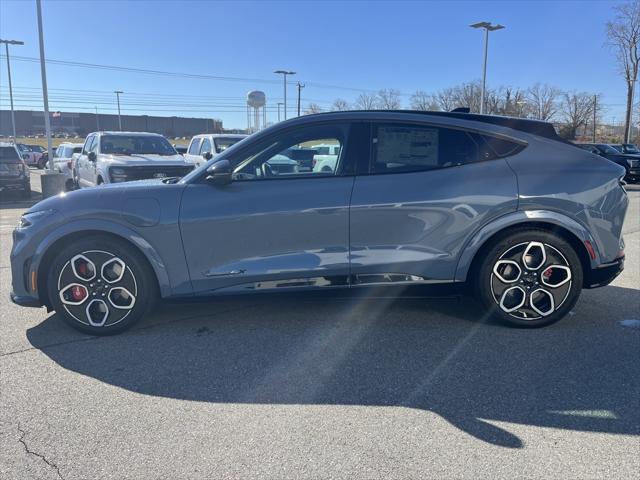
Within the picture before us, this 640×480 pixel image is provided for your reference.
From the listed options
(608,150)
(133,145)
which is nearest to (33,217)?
(133,145)

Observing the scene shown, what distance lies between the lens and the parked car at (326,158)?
4.07m

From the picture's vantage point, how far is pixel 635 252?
7309 mm

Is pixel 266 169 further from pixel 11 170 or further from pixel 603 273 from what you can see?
pixel 11 170

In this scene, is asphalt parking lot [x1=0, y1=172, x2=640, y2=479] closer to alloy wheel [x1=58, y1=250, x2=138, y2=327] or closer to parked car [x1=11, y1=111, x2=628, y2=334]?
alloy wheel [x1=58, y1=250, x2=138, y2=327]

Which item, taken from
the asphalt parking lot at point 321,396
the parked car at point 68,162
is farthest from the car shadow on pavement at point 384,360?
the parked car at point 68,162

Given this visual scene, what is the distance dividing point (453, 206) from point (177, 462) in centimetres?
268

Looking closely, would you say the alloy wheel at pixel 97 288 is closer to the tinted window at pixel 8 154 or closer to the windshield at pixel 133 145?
the windshield at pixel 133 145

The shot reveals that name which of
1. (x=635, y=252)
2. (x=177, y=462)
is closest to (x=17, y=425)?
(x=177, y=462)

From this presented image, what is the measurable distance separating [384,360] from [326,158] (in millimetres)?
1639

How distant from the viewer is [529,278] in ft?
13.7

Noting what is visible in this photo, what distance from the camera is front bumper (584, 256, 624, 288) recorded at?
13.8 ft

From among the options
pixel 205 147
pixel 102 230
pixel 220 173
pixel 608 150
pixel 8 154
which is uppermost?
pixel 608 150

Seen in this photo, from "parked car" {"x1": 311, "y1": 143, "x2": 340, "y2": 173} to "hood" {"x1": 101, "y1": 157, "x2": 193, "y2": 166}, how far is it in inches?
300

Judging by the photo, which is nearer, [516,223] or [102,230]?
[102,230]
